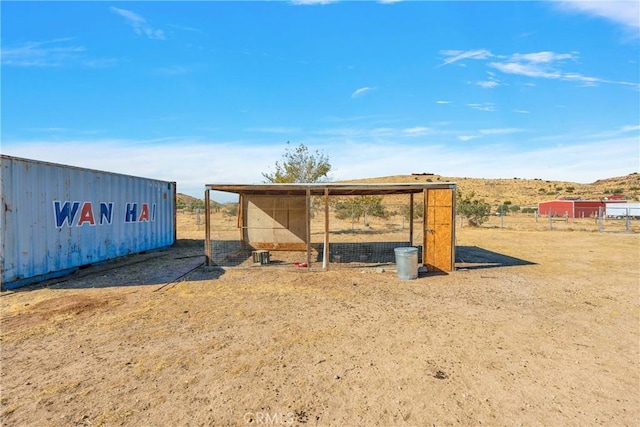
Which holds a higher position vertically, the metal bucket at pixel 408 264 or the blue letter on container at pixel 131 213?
the blue letter on container at pixel 131 213

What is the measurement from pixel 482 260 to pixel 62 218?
14215 mm

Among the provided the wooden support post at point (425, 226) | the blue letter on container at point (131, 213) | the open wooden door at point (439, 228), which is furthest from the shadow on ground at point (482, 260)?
the blue letter on container at point (131, 213)

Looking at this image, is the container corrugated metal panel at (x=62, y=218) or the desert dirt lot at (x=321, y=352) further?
the container corrugated metal panel at (x=62, y=218)

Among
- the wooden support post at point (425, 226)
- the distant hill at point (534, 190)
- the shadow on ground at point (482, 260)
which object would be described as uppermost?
the distant hill at point (534, 190)

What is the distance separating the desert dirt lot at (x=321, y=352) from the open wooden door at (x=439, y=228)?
144cm

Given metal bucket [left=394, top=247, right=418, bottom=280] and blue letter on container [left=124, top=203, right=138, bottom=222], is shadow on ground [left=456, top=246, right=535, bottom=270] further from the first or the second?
blue letter on container [left=124, top=203, right=138, bottom=222]

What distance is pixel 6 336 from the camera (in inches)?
240

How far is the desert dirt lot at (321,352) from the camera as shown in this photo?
4000 millimetres

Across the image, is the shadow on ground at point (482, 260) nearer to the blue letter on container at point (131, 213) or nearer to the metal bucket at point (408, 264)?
the metal bucket at point (408, 264)

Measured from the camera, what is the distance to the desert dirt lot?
Result: 400 centimetres

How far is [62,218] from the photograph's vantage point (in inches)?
423

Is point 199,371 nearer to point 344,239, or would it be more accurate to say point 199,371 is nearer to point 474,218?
point 344,239

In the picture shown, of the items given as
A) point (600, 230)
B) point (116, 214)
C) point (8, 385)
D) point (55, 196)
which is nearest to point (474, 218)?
point (600, 230)

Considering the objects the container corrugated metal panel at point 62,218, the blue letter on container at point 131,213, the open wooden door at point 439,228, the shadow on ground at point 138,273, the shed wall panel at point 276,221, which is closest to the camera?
the container corrugated metal panel at point 62,218
